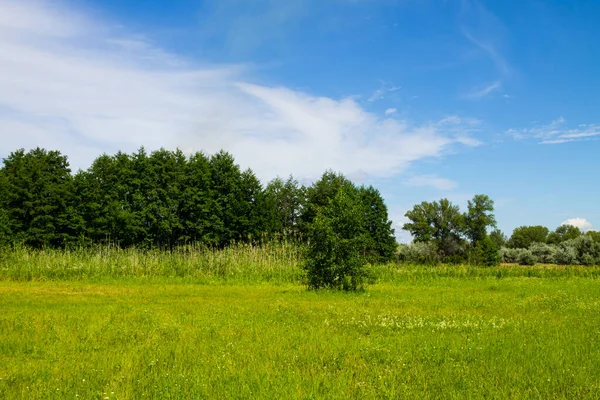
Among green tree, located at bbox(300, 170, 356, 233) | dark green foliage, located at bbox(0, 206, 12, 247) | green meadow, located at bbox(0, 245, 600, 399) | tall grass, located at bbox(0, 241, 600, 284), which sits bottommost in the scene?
green meadow, located at bbox(0, 245, 600, 399)

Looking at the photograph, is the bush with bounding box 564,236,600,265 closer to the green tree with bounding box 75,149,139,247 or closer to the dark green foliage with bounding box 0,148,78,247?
the green tree with bounding box 75,149,139,247

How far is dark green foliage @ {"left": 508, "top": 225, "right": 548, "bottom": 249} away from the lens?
444 feet

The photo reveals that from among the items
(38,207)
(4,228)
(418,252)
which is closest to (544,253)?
(418,252)

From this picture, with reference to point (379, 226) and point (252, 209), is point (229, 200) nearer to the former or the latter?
point (252, 209)

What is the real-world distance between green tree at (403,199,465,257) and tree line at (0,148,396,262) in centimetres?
4027

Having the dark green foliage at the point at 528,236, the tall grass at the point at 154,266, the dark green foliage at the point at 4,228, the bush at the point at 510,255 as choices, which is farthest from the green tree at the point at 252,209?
the dark green foliage at the point at 528,236

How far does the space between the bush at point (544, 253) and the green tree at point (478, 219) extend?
881 centimetres

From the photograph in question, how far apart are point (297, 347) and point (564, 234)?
150134mm

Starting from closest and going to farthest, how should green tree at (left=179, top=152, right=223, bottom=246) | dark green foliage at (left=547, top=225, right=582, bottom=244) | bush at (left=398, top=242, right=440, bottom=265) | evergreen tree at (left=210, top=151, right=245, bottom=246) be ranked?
green tree at (left=179, top=152, right=223, bottom=246) → evergreen tree at (left=210, top=151, right=245, bottom=246) → bush at (left=398, top=242, right=440, bottom=265) → dark green foliage at (left=547, top=225, right=582, bottom=244)

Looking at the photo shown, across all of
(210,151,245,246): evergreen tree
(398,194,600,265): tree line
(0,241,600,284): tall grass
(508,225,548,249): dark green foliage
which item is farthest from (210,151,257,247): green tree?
(508,225,548,249): dark green foliage

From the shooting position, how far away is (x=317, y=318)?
1421 cm

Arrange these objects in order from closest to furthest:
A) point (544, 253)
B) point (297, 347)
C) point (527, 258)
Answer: point (297, 347) < point (544, 253) < point (527, 258)

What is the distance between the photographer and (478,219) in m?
92.1

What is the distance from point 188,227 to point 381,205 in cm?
3069
